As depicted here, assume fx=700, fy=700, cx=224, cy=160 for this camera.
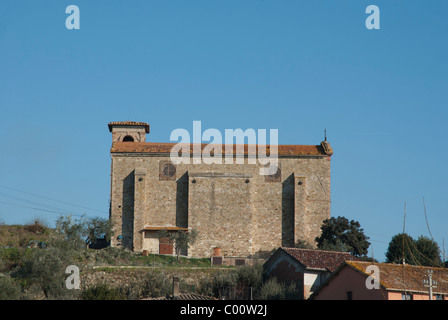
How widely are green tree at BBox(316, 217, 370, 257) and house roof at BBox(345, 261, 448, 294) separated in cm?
1396

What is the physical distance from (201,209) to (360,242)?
11.2 metres

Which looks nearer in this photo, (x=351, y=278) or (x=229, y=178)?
(x=351, y=278)

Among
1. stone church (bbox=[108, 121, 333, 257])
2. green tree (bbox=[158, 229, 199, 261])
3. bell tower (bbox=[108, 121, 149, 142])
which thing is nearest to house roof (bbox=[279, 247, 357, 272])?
stone church (bbox=[108, 121, 333, 257])

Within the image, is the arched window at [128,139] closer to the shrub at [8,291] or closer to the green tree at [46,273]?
the green tree at [46,273]

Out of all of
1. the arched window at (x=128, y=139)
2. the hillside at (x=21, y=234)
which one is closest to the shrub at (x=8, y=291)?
the hillside at (x=21, y=234)

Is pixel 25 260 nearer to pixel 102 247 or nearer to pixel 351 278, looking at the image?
pixel 102 247

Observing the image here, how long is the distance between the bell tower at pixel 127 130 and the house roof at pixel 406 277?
2947 centimetres

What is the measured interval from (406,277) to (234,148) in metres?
23.7

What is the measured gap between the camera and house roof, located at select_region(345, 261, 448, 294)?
28.0m

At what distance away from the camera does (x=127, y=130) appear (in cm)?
5628
